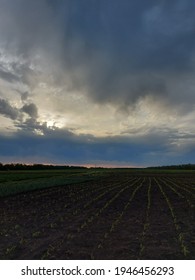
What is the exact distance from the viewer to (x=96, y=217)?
16844mm

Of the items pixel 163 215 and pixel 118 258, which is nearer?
pixel 118 258

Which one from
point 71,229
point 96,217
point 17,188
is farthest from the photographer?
point 17,188

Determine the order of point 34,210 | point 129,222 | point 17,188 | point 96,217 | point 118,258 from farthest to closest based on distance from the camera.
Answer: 1. point 17,188
2. point 34,210
3. point 96,217
4. point 129,222
5. point 118,258

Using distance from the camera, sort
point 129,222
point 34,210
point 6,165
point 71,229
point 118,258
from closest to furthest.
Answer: point 118,258, point 71,229, point 129,222, point 34,210, point 6,165

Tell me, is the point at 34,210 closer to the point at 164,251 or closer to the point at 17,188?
the point at 164,251

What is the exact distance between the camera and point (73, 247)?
36.3 feet

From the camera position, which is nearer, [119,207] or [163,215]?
[163,215]

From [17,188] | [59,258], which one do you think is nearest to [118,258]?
[59,258]

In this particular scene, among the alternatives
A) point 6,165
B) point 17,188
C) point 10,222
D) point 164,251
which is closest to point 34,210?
point 10,222

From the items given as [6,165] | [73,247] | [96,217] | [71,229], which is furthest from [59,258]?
[6,165]

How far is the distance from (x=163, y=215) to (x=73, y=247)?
7.50m

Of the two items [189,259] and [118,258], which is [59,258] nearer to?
[118,258]
